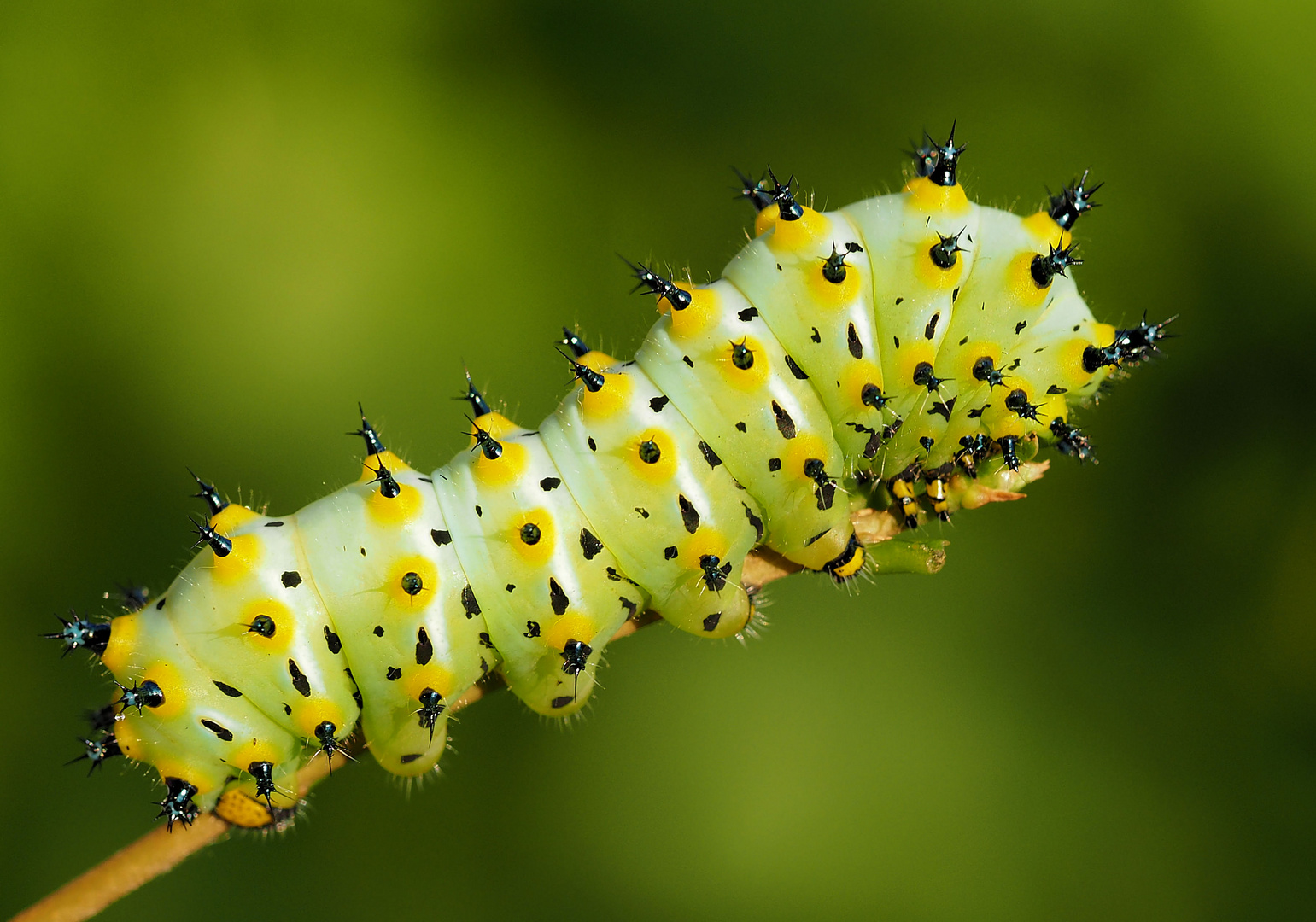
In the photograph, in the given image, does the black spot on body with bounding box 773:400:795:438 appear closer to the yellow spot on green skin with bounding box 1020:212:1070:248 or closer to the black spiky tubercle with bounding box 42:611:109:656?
the yellow spot on green skin with bounding box 1020:212:1070:248

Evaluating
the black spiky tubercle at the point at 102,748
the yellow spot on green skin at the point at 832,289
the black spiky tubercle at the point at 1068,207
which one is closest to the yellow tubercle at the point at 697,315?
the yellow spot on green skin at the point at 832,289

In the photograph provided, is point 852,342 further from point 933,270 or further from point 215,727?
point 215,727

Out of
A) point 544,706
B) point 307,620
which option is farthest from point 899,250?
point 307,620

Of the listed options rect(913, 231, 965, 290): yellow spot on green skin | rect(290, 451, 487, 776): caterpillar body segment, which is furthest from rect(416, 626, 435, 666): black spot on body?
rect(913, 231, 965, 290): yellow spot on green skin

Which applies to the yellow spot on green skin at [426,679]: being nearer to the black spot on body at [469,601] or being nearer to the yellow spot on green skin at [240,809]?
the black spot on body at [469,601]

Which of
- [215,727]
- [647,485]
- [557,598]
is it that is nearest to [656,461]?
[647,485]
